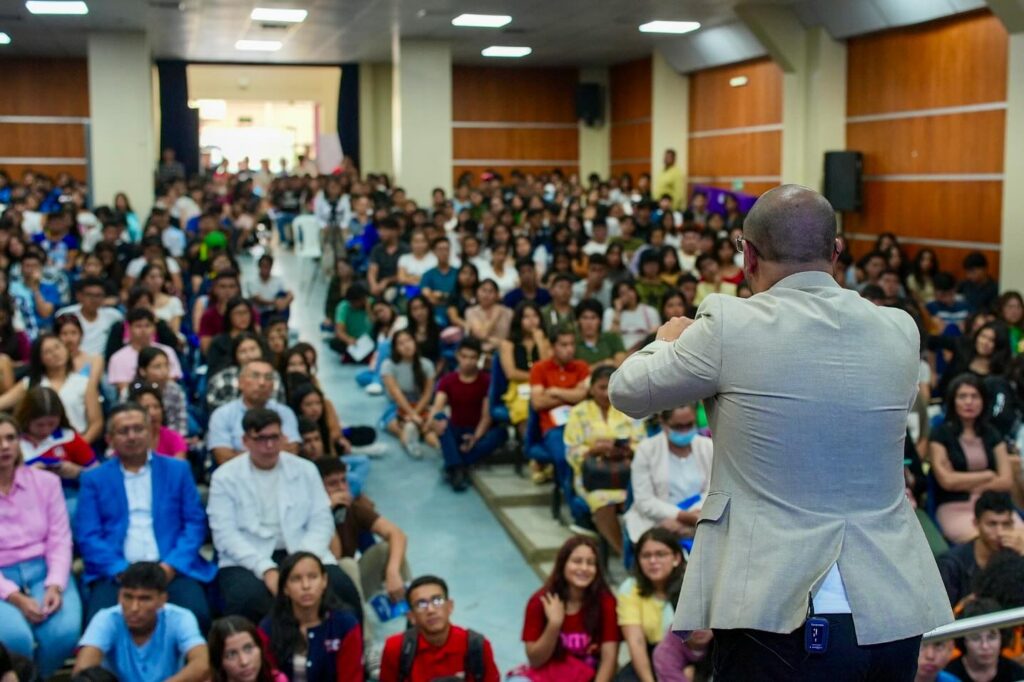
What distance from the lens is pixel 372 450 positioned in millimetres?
7520

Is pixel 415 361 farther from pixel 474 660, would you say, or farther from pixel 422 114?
pixel 422 114

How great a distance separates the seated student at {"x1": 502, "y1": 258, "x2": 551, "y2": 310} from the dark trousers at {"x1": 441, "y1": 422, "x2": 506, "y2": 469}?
79.4 inches

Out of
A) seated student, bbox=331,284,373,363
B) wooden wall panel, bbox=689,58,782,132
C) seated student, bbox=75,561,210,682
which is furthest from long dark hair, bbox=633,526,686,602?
wooden wall panel, bbox=689,58,782,132

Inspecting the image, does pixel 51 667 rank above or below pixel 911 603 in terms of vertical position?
below

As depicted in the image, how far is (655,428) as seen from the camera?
239 inches

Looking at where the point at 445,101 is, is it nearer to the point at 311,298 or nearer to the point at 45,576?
the point at 311,298

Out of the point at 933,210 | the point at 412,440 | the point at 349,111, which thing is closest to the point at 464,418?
the point at 412,440

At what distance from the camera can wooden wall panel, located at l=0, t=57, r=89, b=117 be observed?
18406 mm

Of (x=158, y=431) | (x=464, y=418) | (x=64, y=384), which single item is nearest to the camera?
(x=158, y=431)

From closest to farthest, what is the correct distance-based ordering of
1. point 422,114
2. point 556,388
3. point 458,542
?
point 458,542, point 556,388, point 422,114

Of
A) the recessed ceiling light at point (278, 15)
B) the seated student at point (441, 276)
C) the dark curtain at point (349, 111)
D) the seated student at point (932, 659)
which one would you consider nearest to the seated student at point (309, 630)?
the seated student at point (932, 659)

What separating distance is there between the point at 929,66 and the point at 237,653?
31.9 feet

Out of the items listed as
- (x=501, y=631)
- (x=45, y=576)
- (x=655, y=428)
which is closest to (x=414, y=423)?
(x=655, y=428)

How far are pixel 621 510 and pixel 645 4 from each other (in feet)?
26.1
